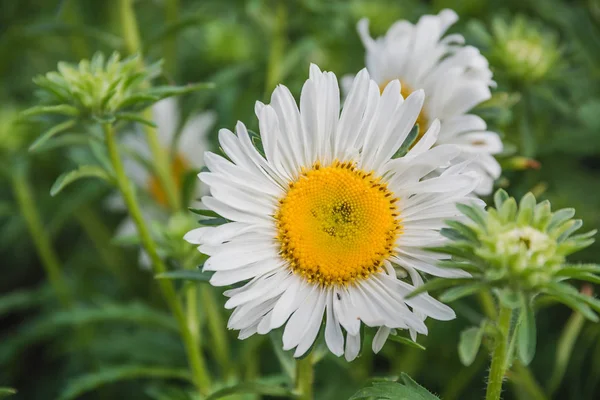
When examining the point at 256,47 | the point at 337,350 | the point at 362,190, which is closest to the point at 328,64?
the point at 256,47

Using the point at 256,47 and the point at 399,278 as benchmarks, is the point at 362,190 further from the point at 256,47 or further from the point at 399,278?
the point at 256,47

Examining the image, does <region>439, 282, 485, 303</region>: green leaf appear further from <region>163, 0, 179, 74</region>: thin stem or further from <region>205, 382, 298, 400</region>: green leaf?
<region>163, 0, 179, 74</region>: thin stem

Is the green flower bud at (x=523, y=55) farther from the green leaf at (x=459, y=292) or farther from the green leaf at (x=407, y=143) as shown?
the green leaf at (x=459, y=292)

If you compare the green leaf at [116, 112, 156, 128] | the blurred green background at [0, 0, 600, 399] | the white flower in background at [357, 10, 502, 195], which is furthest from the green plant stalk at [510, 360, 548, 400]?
the green leaf at [116, 112, 156, 128]

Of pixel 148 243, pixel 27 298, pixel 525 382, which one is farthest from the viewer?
pixel 27 298

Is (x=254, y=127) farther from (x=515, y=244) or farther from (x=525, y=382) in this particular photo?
(x=525, y=382)

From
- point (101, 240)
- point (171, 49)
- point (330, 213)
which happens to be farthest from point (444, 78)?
point (101, 240)

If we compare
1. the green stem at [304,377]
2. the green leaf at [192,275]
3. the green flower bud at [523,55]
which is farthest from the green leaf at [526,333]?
the green flower bud at [523,55]
